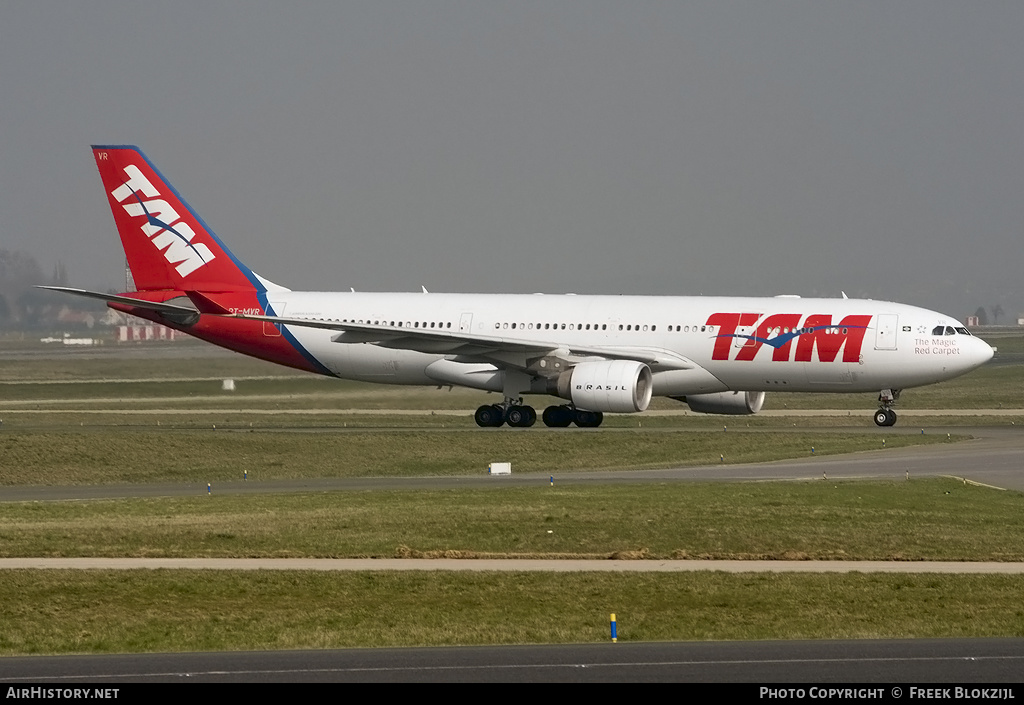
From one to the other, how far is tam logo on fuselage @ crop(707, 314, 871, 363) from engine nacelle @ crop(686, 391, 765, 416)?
2781 mm

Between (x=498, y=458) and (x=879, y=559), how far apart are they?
17581mm

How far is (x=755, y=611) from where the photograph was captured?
17.1 m

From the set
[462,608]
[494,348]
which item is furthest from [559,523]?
[494,348]

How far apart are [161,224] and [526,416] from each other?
13629 millimetres

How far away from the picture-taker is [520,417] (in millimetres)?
43688

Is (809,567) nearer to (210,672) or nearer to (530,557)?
(530,557)

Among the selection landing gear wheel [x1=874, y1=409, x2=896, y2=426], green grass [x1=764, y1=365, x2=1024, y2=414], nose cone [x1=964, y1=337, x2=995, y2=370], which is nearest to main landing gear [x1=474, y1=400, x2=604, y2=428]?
landing gear wheel [x1=874, y1=409, x2=896, y2=426]

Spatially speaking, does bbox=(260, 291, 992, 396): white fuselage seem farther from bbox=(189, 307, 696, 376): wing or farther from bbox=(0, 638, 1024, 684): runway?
bbox=(0, 638, 1024, 684): runway

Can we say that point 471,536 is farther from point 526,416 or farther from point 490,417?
point 490,417

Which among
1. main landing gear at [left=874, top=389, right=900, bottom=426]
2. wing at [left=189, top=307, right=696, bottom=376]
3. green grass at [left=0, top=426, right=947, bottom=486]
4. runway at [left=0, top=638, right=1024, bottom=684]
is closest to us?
runway at [left=0, top=638, right=1024, bottom=684]

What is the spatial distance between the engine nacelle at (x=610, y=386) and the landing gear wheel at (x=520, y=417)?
6.65 feet

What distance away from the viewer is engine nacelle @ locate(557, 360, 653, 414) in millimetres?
40594

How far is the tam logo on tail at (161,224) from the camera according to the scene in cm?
4697

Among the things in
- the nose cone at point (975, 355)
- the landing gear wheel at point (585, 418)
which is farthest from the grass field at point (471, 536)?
the nose cone at point (975, 355)
